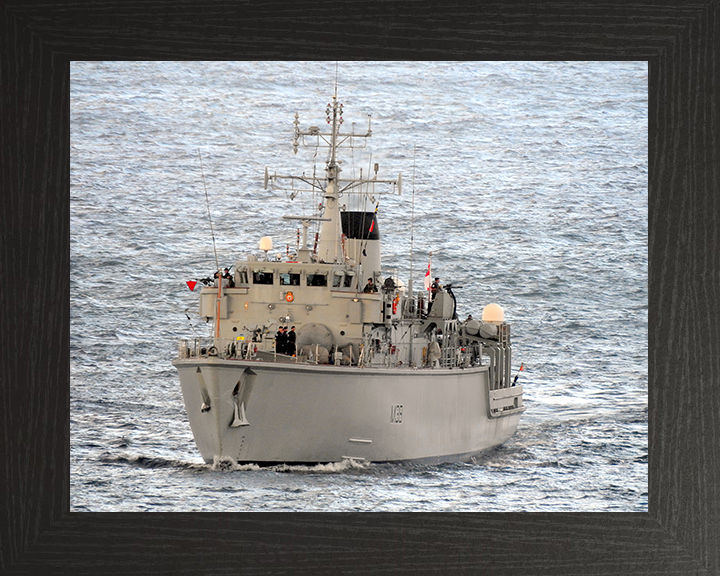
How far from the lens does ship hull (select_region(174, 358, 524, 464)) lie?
20109 mm

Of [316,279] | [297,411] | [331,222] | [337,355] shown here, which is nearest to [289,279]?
[316,279]

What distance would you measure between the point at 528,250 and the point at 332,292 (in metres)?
3.27

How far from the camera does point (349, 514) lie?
14.8 meters

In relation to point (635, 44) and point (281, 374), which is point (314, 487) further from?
point (635, 44)

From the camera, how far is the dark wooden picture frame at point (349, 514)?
14750 mm

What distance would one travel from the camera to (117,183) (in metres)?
17.6

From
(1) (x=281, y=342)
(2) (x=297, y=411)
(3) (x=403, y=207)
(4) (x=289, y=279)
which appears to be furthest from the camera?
(3) (x=403, y=207)

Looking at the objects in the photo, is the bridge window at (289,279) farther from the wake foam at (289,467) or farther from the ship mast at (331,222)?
the wake foam at (289,467)

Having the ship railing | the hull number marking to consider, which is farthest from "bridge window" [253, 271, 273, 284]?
the hull number marking

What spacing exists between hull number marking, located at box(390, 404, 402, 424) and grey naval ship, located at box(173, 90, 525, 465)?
0.02 meters

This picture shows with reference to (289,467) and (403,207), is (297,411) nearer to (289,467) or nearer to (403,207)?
(289,467)

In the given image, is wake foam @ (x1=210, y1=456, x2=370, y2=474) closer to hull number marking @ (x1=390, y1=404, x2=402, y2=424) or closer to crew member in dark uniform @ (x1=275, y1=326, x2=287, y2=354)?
hull number marking @ (x1=390, y1=404, x2=402, y2=424)

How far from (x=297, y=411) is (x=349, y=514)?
5.49m

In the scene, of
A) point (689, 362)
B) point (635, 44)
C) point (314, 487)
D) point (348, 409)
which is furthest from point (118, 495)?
point (635, 44)
